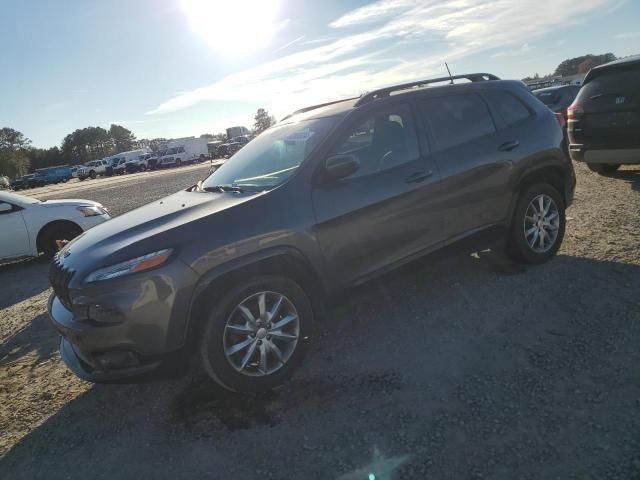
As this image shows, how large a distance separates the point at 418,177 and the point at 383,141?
0.41m

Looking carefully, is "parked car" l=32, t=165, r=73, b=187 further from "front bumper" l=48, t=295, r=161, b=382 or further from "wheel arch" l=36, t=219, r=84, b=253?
"front bumper" l=48, t=295, r=161, b=382

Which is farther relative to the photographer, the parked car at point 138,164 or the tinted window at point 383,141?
the parked car at point 138,164

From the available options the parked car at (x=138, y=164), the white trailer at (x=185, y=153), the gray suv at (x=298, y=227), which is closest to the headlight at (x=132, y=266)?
the gray suv at (x=298, y=227)

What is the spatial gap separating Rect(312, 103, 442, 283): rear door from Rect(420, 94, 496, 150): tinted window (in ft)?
0.71

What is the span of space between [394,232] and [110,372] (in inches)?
86.8

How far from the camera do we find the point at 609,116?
7164 millimetres

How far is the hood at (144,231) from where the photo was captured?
2.82m

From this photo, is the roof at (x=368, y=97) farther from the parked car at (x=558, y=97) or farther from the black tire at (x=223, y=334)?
the parked car at (x=558, y=97)

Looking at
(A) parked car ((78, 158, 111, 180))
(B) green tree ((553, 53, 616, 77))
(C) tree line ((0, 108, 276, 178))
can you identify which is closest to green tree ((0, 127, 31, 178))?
(C) tree line ((0, 108, 276, 178))

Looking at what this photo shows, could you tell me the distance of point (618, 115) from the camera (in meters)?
7.04

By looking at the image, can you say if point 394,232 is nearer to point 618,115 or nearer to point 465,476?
point 465,476

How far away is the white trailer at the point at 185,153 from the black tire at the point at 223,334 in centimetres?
4854

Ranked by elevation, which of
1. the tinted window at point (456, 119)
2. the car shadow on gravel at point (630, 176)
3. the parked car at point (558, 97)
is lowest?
the car shadow on gravel at point (630, 176)

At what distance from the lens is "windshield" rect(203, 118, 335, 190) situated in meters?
3.49
